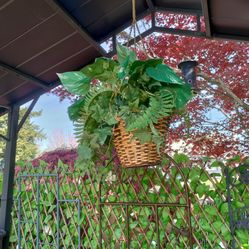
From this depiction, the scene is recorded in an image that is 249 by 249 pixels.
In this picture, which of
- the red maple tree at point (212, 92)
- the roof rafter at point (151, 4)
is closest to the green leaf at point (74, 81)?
the roof rafter at point (151, 4)

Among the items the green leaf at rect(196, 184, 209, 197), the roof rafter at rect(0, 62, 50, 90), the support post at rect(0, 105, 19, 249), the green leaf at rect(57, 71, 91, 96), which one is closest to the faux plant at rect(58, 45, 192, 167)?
the green leaf at rect(57, 71, 91, 96)

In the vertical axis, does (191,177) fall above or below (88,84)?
below

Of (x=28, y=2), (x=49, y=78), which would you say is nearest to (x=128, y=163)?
(x=28, y=2)

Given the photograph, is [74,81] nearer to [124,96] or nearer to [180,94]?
[124,96]

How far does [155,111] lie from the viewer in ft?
3.64

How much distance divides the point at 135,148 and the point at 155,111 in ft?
0.58

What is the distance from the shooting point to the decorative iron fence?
1867 mm

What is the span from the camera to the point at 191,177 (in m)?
1.95

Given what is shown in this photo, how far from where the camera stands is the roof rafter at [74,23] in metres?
1.98

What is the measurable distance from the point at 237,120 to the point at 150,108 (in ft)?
9.50

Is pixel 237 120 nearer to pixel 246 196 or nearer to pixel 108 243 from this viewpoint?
pixel 246 196

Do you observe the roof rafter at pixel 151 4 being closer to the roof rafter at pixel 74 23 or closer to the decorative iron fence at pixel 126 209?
the roof rafter at pixel 74 23

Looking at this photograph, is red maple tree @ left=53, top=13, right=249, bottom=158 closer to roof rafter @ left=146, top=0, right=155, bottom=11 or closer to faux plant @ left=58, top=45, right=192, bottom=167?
roof rafter @ left=146, top=0, right=155, bottom=11

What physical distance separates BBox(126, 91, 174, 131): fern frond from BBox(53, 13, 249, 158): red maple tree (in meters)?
2.26
